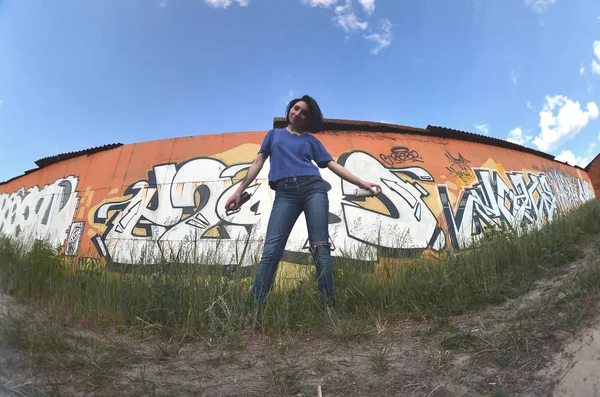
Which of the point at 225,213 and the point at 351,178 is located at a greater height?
the point at 225,213

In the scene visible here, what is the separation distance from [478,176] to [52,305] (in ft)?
Result: 33.5

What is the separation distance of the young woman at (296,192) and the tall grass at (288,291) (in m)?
0.19

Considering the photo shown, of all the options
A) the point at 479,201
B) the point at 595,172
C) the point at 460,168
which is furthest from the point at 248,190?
the point at 595,172

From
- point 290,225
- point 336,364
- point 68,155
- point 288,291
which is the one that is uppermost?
point 68,155

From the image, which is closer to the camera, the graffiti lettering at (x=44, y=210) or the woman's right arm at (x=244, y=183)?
the woman's right arm at (x=244, y=183)

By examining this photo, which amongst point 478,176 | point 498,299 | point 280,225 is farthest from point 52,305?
point 478,176

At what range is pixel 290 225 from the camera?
285 cm

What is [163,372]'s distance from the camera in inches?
70.6

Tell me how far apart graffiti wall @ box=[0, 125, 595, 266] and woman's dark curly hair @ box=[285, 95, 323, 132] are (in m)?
4.10

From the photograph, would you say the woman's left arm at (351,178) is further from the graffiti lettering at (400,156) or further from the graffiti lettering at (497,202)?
the graffiti lettering at (400,156)

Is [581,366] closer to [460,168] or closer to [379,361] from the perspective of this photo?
[379,361]

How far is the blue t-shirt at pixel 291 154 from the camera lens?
114 inches

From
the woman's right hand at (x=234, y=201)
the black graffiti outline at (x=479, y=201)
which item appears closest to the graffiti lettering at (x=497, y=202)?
the black graffiti outline at (x=479, y=201)

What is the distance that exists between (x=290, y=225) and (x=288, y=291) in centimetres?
62
